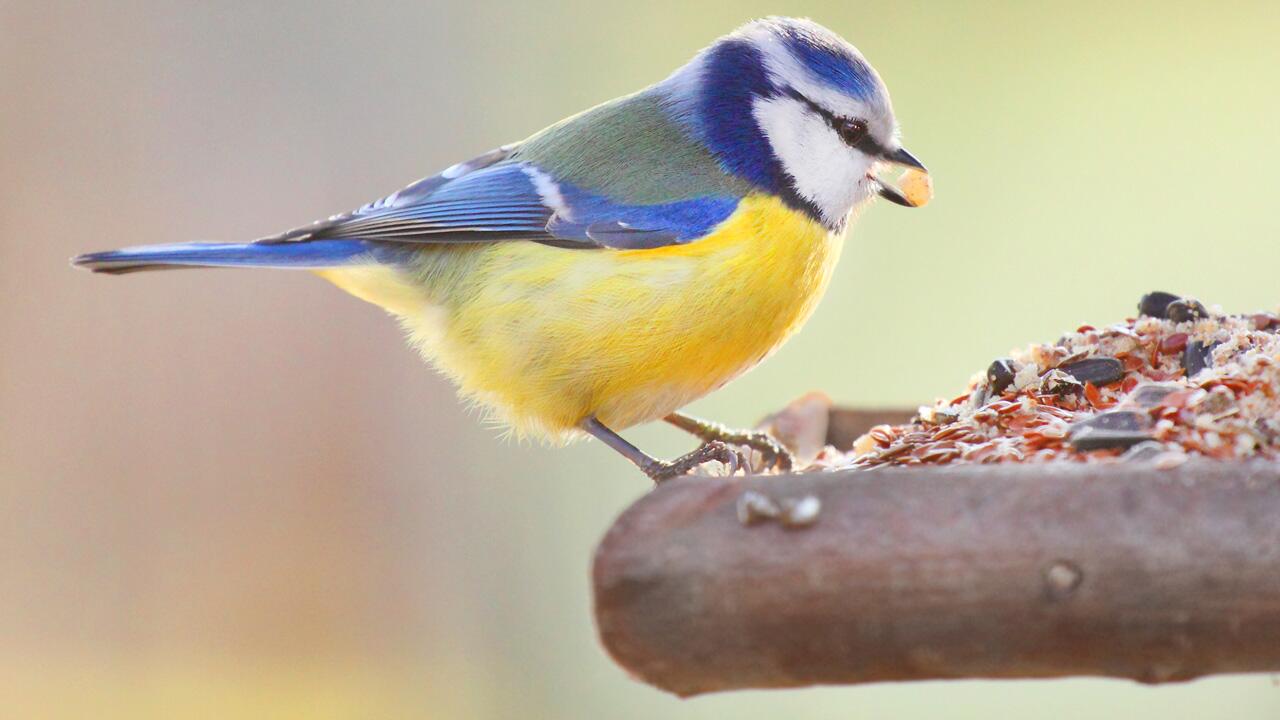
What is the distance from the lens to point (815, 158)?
242 centimetres

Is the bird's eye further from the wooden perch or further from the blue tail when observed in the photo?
the wooden perch

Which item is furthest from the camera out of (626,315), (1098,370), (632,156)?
(632,156)

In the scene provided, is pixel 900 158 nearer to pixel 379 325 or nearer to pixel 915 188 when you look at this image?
pixel 915 188

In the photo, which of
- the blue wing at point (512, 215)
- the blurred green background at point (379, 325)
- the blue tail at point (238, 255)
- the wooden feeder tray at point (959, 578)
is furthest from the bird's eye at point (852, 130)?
A: the blurred green background at point (379, 325)

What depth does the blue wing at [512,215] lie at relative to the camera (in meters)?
2.33

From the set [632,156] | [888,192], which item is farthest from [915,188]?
[632,156]

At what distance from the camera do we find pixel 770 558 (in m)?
1.32

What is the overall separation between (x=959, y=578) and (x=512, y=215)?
4.67 ft

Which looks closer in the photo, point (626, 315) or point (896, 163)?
point (626, 315)

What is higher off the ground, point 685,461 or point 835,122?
point 835,122

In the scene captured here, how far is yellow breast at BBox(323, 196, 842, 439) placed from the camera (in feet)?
7.31

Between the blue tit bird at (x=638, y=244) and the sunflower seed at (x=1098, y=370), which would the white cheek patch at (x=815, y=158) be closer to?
the blue tit bird at (x=638, y=244)

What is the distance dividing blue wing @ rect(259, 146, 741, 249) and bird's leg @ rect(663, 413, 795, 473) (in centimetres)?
49

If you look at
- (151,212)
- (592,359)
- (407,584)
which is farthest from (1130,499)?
(151,212)
